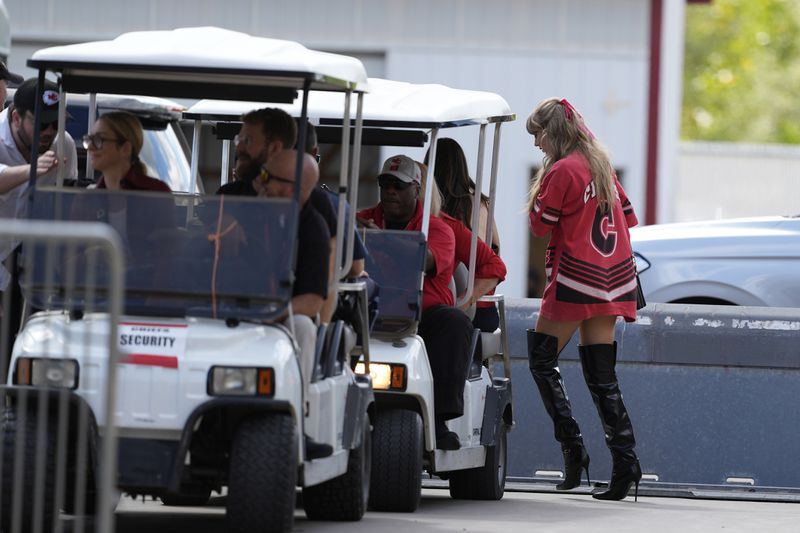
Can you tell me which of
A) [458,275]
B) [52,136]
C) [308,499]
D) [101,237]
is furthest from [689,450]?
[101,237]

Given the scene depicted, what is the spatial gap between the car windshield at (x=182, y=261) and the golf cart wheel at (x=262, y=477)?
1.73 ft

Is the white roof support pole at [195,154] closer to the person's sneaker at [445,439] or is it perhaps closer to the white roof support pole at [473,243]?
the white roof support pole at [473,243]

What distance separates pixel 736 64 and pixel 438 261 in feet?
160

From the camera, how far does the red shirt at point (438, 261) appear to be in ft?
28.5

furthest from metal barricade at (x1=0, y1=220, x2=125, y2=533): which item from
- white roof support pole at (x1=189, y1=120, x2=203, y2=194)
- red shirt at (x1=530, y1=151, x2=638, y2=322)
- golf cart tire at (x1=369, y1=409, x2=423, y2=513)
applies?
red shirt at (x1=530, y1=151, x2=638, y2=322)

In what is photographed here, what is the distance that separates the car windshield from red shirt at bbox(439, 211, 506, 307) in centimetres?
232

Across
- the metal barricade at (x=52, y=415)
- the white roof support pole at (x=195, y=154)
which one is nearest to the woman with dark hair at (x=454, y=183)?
the white roof support pole at (x=195, y=154)

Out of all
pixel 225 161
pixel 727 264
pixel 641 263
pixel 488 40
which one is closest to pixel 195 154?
pixel 225 161

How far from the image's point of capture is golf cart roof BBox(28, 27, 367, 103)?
677cm

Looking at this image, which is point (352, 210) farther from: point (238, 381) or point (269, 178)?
point (238, 381)

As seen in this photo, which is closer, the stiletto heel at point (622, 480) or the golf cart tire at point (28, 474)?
the golf cart tire at point (28, 474)

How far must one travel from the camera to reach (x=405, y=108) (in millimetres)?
8891

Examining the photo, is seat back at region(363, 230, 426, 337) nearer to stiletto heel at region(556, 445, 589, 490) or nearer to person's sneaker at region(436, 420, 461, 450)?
person's sneaker at region(436, 420, 461, 450)

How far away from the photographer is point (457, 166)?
370 inches
